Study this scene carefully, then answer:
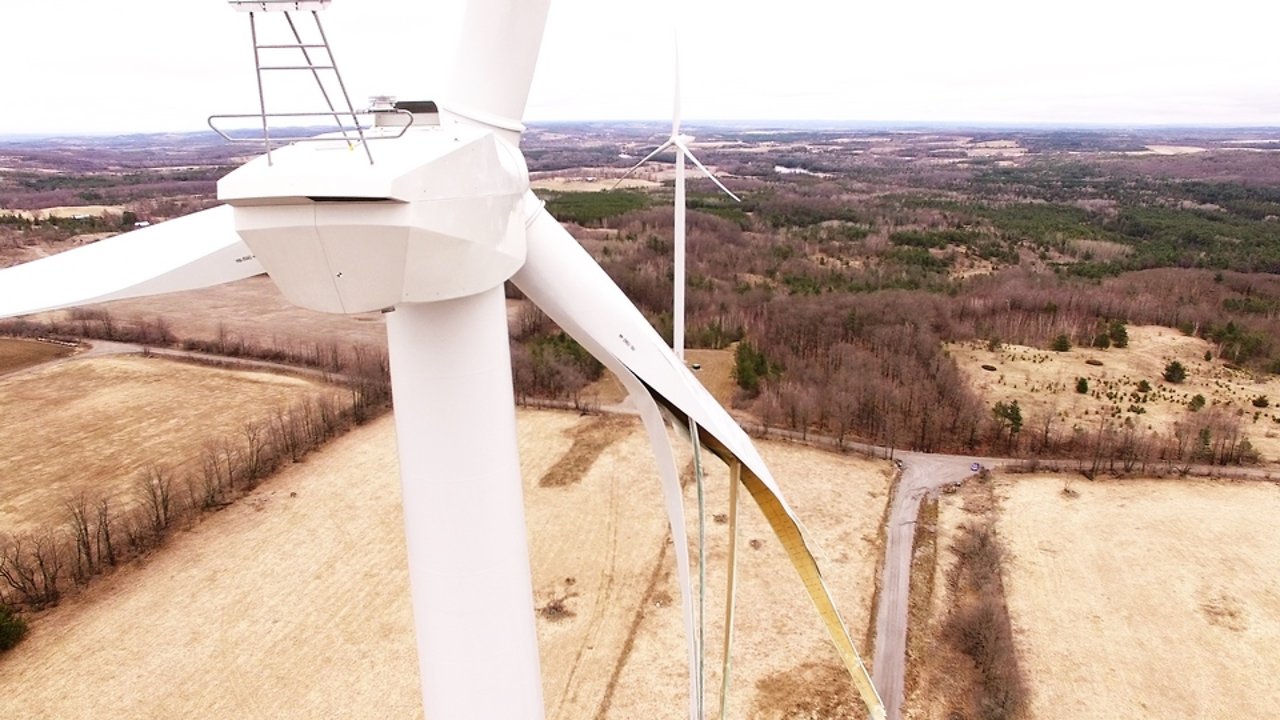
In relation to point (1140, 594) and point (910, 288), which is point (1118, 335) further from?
point (1140, 594)

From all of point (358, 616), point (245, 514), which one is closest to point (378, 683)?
point (358, 616)

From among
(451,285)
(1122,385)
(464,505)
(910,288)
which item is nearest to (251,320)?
(910,288)

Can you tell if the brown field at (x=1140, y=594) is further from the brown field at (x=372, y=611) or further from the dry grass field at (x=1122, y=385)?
the dry grass field at (x=1122, y=385)

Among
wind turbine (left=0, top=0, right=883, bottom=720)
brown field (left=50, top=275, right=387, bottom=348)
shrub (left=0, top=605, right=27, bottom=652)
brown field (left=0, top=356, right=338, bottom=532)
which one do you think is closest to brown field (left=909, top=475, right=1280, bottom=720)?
wind turbine (left=0, top=0, right=883, bottom=720)

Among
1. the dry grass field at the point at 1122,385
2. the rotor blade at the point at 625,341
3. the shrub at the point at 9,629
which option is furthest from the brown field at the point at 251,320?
the rotor blade at the point at 625,341

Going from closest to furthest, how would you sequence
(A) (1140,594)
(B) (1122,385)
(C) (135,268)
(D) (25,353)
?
(C) (135,268) < (A) (1140,594) < (B) (1122,385) < (D) (25,353)

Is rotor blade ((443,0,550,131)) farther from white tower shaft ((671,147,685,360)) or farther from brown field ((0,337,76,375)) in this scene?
brown field ((0,337,76,375))
